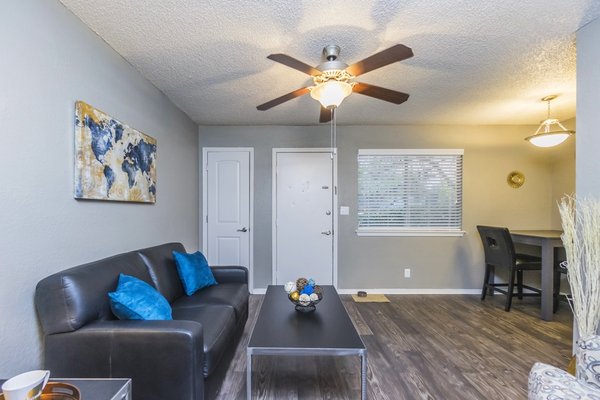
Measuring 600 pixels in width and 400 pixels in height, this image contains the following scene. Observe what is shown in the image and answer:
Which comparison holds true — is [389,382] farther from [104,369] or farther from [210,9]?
[210,9]

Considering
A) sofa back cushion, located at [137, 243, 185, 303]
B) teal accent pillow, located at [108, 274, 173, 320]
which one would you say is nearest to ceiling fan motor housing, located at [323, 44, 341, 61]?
teal accent pillow, located at [108, 274, 173, 320]

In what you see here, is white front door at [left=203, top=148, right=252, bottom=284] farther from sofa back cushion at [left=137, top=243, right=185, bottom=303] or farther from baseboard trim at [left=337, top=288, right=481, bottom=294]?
baseboard trim at [left=337, top=288, right=481, bottom=294]

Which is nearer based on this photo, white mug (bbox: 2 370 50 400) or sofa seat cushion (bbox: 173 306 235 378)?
white mug (bbox: 2 370 50 400)

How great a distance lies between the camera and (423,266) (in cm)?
405

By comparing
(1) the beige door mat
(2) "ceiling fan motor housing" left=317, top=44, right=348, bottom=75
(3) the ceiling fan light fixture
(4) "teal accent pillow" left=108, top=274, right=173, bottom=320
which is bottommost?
(1) the beige door mat

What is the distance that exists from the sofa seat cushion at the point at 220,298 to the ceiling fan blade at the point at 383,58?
6.37 ft

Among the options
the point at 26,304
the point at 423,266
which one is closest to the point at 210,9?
the point at 26,304

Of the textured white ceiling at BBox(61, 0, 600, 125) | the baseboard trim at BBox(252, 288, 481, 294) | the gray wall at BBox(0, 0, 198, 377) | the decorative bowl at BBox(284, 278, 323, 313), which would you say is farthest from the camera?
the baseboard trim at BBox(252, 288, 481, 294)

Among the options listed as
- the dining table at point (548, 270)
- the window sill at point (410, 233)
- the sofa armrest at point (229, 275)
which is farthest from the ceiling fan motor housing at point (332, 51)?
the dining table at point (548, 270)

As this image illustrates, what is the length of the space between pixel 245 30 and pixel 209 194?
2.60 meters

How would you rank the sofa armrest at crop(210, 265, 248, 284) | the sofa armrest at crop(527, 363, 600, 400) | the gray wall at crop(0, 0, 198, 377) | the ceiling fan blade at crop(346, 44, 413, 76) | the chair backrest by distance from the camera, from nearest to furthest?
the sofa armrest at crop(527, 363, 600, 400), the gray wall at crop(0, 0, 198, 377), the ceiling fan blade at crop(346, 44, 413, 76), the sofa armrest at crop(210, 265, 248, 284), the chair backrest

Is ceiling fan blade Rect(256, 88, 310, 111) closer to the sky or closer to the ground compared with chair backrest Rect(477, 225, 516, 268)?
closer to the sky

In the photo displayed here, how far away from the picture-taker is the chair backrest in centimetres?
333

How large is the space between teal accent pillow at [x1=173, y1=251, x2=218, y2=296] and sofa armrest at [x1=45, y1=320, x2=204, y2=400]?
3.60 ft
